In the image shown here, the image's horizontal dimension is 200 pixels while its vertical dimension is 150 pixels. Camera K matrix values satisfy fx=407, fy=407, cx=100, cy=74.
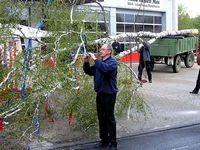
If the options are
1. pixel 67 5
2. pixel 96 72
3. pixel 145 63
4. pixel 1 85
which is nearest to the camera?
pixel 96 72

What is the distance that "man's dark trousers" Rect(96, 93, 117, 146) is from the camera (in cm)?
654

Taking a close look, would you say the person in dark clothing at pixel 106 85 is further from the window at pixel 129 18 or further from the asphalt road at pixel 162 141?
the window at pixel 129 18

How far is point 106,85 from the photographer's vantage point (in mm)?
6480

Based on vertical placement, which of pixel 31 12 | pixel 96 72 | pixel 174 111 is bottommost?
pixel 174 111

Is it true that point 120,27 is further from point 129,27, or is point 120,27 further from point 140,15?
point 140,15

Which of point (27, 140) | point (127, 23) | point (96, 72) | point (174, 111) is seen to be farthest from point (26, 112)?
point (127, 23)

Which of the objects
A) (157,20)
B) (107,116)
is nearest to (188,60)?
(157,20)

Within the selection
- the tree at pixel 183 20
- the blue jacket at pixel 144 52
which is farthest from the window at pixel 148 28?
the tree at pixel 183 20

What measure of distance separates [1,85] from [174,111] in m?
4.80

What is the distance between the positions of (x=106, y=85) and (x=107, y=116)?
0.54 meters

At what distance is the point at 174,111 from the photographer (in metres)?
10.2

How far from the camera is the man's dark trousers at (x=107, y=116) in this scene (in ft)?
21.4

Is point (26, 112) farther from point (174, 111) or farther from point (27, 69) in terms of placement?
point (174, 111)

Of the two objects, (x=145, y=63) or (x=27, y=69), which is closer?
(x=27, y=69)
